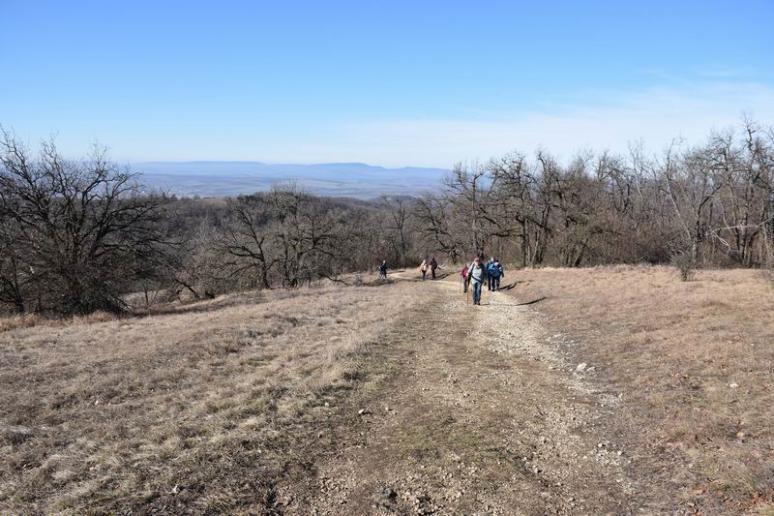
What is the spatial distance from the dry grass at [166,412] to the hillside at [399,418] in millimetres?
35

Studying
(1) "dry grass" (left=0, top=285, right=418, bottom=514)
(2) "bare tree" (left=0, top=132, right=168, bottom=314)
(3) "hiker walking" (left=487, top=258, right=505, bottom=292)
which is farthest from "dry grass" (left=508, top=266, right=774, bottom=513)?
(2) "bare tree" (left=0, top=132, right=168, bottom=314)

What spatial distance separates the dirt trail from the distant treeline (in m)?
13.9

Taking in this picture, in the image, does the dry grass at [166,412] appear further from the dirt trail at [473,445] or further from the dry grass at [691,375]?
the dry grass at [691,375]

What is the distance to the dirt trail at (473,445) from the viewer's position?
4.91 metres

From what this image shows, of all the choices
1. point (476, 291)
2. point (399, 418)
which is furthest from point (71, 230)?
point (399, 418)

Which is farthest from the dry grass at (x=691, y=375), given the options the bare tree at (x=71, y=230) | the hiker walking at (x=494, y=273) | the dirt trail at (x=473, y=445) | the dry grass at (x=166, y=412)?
the bare tree at (x=71, y=230)

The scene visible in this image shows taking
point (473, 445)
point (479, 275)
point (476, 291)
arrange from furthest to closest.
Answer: point (476, 291) → point (479, 275) → point (473, 445)

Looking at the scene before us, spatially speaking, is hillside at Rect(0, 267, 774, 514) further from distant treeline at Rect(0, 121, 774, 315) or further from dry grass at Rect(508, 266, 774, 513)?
distant treeline at Rect(0, 121, 774, 315)

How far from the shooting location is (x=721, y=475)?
487 centimetres

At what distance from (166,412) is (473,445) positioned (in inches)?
182

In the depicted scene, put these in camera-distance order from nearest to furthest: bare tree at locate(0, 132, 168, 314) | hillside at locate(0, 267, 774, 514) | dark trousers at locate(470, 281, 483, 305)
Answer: hillside at locate(0, 267, 774, 514)
dark trousers at locate(470, 281, 483, 305)
bare tree at locate(0, 132, 168, 314)

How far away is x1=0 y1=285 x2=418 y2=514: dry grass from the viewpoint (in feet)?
16.2

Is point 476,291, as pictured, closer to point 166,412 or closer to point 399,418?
point 399,418

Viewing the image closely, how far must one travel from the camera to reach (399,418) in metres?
7.02
